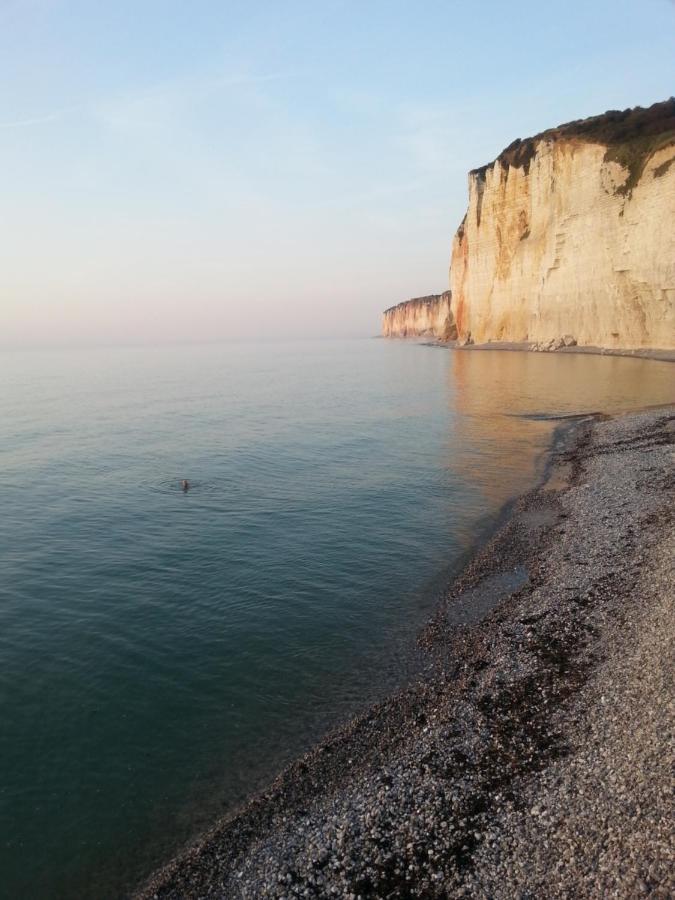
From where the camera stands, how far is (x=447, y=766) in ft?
28.7

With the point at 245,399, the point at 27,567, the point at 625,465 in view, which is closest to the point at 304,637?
the point at 27,567

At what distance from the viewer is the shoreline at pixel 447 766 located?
23.3 feet

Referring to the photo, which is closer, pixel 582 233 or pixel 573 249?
pixel 582 233

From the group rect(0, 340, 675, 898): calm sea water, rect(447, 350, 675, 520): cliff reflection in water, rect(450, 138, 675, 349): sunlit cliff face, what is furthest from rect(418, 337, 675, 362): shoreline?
rect(0, 340, 675, 898): calm sea water

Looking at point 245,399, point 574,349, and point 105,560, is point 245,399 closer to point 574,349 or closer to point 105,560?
point 105,560

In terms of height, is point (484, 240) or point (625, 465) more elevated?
point (484, 240)

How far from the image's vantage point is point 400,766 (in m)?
9.01

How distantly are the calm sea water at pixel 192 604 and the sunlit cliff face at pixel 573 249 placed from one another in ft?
107

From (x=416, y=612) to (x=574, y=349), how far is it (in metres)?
78.9

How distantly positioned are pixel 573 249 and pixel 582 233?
9.15 feet

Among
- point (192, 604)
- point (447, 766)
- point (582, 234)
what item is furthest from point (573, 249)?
point (447, 766)

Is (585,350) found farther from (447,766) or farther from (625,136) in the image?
(447,766)

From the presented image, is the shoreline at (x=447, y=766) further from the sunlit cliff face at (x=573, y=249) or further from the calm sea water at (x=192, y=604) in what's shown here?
the sunlit cliff face at (x=573, y=249)

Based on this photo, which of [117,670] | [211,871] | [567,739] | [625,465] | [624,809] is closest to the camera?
[624,809]
